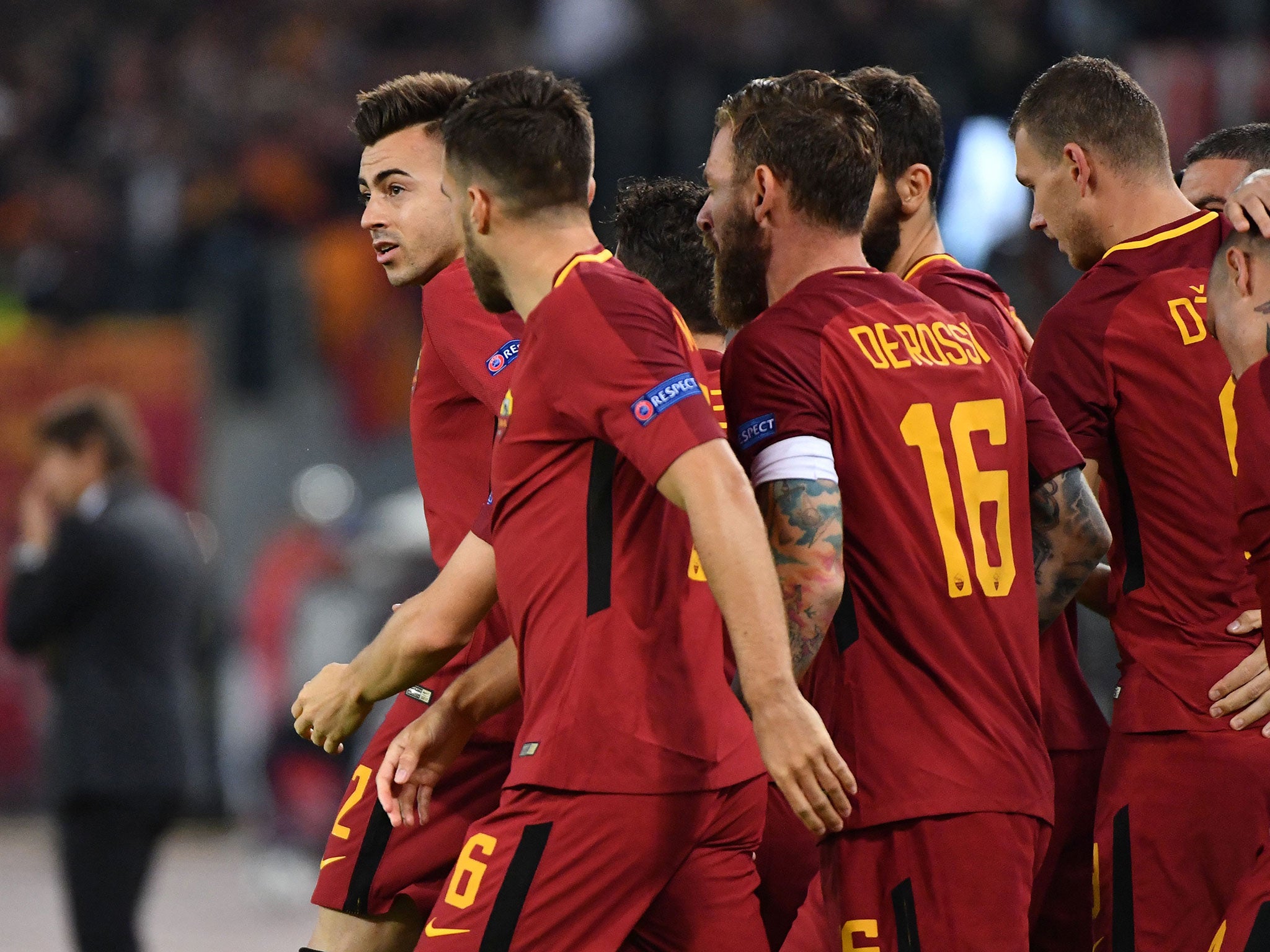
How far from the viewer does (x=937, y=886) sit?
9.77 feet

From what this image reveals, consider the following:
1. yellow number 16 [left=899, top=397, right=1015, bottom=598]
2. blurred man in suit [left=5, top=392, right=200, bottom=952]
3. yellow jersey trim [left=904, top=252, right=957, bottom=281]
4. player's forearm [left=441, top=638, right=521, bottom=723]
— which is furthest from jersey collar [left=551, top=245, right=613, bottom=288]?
blurred man in suit [left=5, top=392, right=200, bottom=952]

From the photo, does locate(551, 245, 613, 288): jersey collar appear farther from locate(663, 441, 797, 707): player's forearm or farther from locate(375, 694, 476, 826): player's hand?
locate(375, 694, 476, 826): player's hand

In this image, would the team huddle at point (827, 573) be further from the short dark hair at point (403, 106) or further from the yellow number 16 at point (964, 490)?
the short dark hair at point (403, 106)

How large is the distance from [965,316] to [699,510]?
3.13ft

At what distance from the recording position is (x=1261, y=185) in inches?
115

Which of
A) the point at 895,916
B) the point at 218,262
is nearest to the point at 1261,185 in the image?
the point at 895,916

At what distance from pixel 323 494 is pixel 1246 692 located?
10237mm

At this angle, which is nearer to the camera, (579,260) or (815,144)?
(579,260)

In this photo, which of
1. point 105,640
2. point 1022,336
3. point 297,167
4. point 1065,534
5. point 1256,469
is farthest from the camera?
point 297,167

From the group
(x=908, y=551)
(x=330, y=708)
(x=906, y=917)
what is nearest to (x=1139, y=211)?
(x=908, y=551)

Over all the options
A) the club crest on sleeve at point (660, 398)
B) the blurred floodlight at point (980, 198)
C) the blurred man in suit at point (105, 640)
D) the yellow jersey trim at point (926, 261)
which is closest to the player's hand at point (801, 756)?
the club crest on sleeve at point (660, 398)

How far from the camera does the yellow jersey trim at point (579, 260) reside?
289cm

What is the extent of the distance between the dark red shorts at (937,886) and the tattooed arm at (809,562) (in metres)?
0.40

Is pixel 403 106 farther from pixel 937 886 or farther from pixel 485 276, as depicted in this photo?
pixel 937 886
